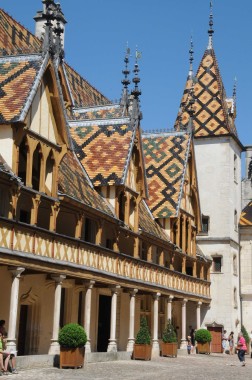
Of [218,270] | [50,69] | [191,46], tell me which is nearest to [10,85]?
[50,69]

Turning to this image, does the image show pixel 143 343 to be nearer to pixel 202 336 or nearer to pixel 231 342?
pixel 202 336

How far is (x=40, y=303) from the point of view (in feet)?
71.8

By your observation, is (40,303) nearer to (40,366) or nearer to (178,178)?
(40,366)

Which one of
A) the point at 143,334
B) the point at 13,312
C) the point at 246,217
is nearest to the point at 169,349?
the point at 143,334

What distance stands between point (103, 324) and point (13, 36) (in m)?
13.4

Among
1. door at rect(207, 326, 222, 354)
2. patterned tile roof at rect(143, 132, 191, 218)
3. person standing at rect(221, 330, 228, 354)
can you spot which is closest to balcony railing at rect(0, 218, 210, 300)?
patterned tile roof at rect(143, 132, 191, 218)

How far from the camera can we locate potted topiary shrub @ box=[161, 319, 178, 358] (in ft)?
90.1

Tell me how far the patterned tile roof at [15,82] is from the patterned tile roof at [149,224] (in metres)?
10.0

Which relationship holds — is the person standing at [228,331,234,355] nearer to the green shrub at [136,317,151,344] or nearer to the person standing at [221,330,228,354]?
the person standing at [221,330,228,354]

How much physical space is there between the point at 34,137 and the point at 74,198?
259 cm

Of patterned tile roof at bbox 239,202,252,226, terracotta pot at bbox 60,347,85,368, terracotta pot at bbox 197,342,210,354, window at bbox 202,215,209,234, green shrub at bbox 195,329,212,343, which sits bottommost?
terracotta pot at bbox 60,347,85,368

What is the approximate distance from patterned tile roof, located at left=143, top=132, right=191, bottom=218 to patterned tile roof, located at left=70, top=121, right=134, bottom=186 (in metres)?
6.11

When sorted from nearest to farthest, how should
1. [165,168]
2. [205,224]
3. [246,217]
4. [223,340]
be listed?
1. [165,168]
2. [223,340]
3. [205,224]
4. [246,217]

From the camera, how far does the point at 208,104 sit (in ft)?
141
